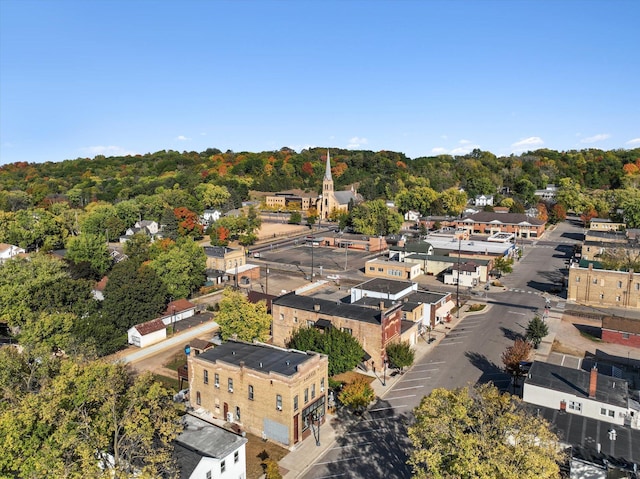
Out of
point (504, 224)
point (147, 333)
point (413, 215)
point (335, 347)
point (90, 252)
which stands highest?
point (413, 215)

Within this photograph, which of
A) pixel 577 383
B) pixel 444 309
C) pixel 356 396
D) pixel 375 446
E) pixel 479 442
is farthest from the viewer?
pixel 444 309

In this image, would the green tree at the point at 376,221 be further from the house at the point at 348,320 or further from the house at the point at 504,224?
the house at the point at 348,320

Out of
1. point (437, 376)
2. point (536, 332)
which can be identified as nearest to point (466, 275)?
point (536, 332)

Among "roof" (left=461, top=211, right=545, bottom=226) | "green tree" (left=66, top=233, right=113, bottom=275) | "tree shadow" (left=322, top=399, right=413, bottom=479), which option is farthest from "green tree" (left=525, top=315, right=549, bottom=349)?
"roof" (left=461, top=211, right=545, bottom=226)

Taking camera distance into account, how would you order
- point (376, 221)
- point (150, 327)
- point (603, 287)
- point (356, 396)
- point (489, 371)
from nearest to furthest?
point (356, 396) → point (489, 371) → point (150, 327) → point (603, 287) → point (376, 221)

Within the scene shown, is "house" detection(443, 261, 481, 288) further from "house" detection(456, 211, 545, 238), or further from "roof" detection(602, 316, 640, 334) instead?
"house" detection(456, 211, 545, 238)

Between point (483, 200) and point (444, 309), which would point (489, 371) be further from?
point (483, 200)

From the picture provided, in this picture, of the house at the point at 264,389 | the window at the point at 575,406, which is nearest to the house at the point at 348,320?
the house at the point at 264,389

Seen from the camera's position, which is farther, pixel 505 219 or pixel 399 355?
pixel 505 219
